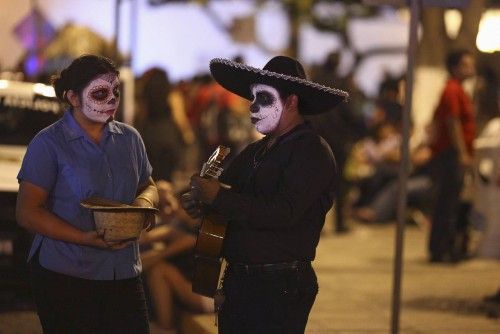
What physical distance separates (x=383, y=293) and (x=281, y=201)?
5.77m

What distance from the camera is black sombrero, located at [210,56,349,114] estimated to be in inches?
211

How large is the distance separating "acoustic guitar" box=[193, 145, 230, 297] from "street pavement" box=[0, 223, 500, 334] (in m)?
2.76

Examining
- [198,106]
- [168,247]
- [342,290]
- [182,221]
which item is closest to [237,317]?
[168,247]

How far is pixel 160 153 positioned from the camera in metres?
11.2

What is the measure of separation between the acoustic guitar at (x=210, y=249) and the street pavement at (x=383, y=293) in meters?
2.76

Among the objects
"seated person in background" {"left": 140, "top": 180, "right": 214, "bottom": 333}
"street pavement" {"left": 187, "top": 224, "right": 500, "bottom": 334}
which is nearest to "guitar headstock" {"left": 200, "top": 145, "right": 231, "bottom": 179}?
"street pavement" {"left": 187, "top": 224, "right": 500, "bottom": 334}

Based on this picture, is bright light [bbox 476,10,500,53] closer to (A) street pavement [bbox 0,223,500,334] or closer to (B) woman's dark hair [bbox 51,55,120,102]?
(A) street pavement [bbox 0,223,500,334]

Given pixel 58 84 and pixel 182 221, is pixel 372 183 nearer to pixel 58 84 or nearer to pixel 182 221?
pixel 182 221

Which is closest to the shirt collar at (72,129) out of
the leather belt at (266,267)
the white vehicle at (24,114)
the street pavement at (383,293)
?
the leather belt at (266,267)

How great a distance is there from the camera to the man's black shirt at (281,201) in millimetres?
5164

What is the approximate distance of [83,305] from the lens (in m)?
5.30

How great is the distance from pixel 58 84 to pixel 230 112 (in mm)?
12258

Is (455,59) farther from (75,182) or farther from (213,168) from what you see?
(75,182)

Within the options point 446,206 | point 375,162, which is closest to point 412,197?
point 375,162
